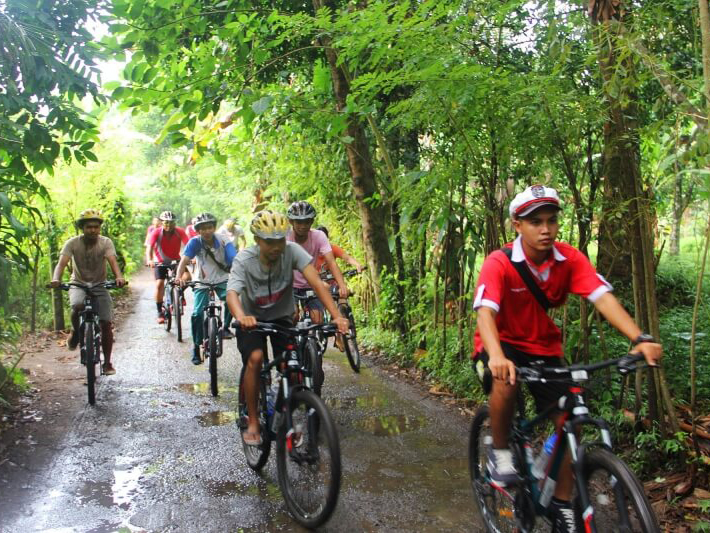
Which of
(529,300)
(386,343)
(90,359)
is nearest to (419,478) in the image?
(529,300)

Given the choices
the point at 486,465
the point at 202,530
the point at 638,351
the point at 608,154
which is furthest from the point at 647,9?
the point at 202,530

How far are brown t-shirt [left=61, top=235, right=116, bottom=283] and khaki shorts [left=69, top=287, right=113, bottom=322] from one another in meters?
0.14

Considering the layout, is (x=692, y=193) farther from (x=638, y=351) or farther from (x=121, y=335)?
(x=121, y=335)

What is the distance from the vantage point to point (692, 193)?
510cm

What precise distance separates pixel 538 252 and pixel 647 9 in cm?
263

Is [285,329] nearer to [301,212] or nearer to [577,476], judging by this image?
[577,476]

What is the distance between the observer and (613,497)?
3.03 metres

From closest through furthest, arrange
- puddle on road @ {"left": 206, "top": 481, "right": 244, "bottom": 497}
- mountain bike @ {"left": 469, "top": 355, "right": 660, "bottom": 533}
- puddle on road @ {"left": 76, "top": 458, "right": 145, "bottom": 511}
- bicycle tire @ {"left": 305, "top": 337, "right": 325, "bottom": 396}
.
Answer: mountain bike @ {"left": 469, "top": 355, "right": 660, "bottom": 533} → puddle on road @ {"left": 76, "top": 458, "right": 145, "bottom": 511} → puddle on road @ {"left": 206, "top": 481, "right": 244, "bottom": 497} → bicycle tire @ {"left": 305, "top": 337, "right": 325, "bottom": 396}

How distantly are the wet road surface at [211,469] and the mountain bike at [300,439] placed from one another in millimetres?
181

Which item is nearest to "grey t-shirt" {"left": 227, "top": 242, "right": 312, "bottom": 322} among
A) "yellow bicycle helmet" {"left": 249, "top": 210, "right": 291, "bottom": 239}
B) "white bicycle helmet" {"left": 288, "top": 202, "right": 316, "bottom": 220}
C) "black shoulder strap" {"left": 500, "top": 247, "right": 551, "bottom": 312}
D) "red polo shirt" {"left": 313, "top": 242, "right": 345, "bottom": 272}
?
"yellow bicycle helmet" {"left": 249, "top": 210, "right": 291, "bottom": 239}

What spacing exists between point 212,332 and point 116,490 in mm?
3310

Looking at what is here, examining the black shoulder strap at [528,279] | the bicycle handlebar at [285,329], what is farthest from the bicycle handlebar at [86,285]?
the black shoulder strap at [528,279]

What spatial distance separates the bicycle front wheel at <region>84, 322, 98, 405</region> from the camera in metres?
7.55

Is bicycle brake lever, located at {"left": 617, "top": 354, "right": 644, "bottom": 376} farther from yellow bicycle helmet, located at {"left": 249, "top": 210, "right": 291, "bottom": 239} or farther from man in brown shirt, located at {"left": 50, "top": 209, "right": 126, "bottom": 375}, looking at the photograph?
man in brown shirt, located at {"left": 50, "top": 209, "right": 126, "bottom": 375}
